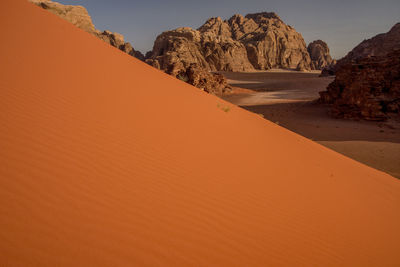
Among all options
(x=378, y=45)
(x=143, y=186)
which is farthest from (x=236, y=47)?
(x=143, y=186)

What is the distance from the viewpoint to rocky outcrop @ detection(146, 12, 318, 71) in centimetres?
5031

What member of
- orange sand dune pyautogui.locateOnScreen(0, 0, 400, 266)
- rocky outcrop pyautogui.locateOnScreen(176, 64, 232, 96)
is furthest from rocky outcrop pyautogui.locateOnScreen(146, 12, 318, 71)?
orange sand dune pyautogui.locateOnScreen(0, 0, 400, 266)

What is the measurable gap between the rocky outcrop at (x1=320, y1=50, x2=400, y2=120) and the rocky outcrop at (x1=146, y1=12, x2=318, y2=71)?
87.3ft

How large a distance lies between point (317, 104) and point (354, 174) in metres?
16.3

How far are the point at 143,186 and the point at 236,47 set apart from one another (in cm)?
5969

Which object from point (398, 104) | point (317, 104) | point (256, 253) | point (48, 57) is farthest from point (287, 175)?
point (317, 104)

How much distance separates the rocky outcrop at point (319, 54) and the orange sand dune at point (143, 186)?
84.3 m

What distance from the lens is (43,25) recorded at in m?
4.70

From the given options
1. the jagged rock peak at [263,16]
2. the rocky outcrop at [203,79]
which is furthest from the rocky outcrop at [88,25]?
the jagged rock peak at [263,16]

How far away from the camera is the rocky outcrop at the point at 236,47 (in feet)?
165

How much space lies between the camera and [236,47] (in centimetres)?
5616

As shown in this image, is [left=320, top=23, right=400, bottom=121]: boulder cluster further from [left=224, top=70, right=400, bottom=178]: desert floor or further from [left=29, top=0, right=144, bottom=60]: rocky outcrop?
[left=29, top=0, right=144, bottom=60]: rocky outcrop

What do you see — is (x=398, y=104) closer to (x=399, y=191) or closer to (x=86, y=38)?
(x=399, y=191)

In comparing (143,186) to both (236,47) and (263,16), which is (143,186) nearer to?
(236,47)
